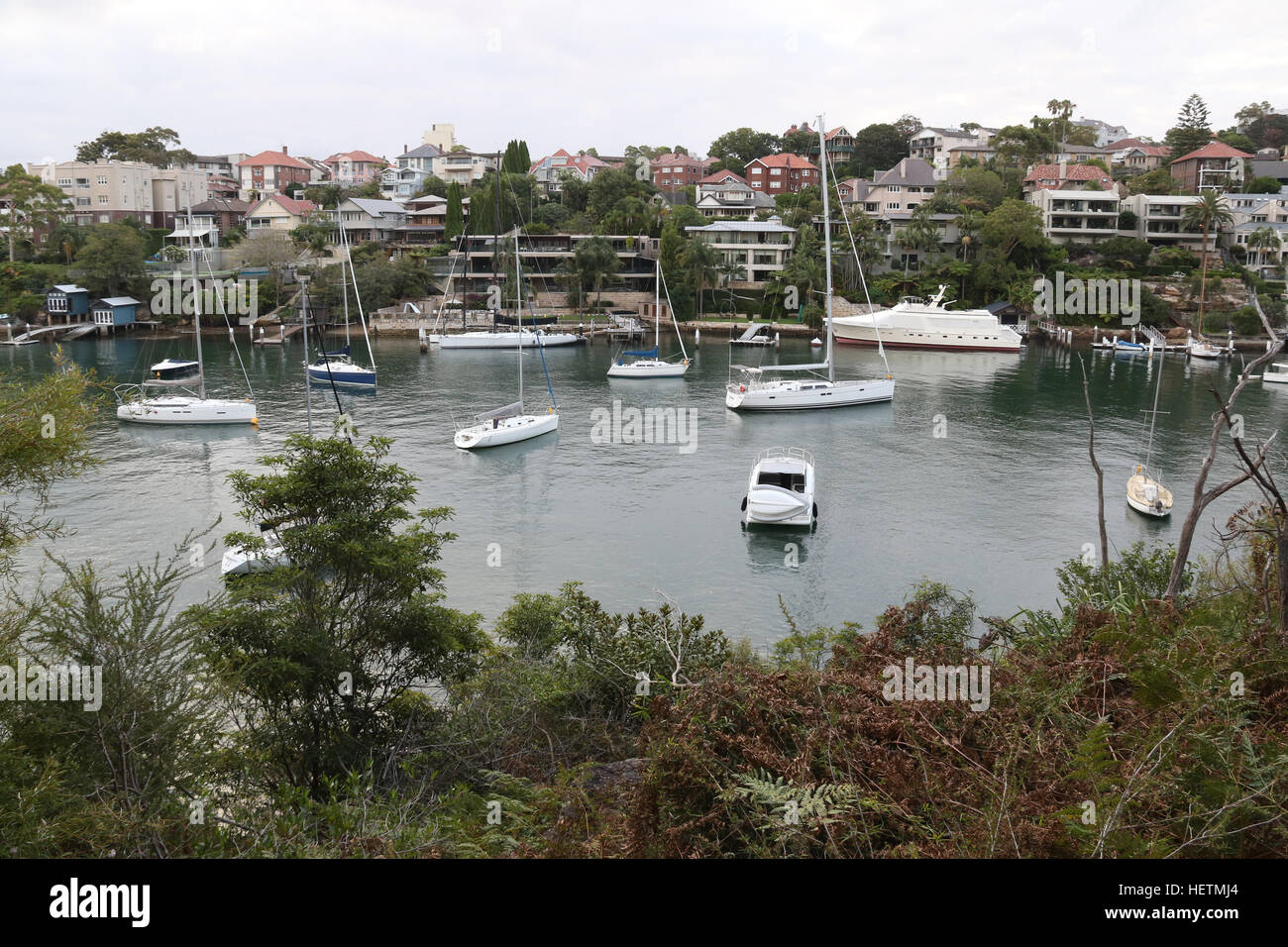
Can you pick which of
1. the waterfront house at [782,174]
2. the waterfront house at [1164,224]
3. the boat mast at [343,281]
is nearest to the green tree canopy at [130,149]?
the boat mast at [343,281]

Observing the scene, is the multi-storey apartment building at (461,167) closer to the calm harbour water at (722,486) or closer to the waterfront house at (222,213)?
the waterfront house at (222,213)

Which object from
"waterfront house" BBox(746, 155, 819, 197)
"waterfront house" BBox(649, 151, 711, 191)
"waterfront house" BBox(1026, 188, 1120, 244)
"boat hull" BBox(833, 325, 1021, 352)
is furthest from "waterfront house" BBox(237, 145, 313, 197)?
"waterfront house" BBox(1026, 188, 1120, 244)

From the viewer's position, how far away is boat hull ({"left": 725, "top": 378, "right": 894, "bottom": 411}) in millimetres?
37125

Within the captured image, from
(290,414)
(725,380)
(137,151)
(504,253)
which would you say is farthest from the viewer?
(137,151)

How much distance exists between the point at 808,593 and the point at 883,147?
84.7 m

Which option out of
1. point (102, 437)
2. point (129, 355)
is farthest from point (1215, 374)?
point (129, 355)

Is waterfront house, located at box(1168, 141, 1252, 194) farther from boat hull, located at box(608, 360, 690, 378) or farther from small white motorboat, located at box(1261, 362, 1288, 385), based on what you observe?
boat hull, located at box(608, 360, 690, 378)

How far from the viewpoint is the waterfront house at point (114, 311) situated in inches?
2392

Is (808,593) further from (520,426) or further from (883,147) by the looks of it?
(883,147)

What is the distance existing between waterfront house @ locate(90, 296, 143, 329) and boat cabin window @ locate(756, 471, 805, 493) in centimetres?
5192

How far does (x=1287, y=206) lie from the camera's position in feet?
223

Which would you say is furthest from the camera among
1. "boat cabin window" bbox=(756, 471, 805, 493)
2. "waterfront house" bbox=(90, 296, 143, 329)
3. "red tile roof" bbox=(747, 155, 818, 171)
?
"red tile roof" bbox=(747, 155, 818, 171)

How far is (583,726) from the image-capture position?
10.3m

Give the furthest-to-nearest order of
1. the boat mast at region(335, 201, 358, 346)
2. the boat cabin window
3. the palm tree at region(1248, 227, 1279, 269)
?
the palm tree at region(1248, 227, 1279, 269) → the boat mast at region(335, 201, 358, 346) → the boat cabin window
